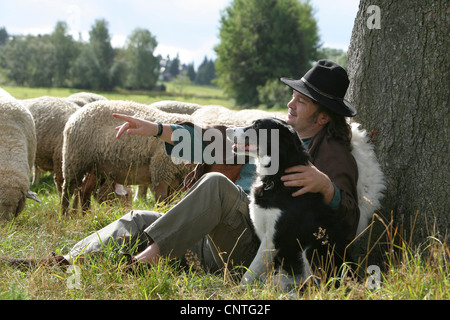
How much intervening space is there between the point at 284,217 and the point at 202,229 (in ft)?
1.86

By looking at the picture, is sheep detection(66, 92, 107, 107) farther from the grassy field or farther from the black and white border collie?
the black and white border collie

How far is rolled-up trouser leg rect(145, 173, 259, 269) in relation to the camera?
10.5ft

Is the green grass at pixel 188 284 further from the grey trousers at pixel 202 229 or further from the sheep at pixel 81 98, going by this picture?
the sheep at pixel 81 98

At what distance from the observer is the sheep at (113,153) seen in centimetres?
625

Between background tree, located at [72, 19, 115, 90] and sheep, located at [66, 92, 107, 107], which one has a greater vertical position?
background tree, located at [72, 19, 115, 90]

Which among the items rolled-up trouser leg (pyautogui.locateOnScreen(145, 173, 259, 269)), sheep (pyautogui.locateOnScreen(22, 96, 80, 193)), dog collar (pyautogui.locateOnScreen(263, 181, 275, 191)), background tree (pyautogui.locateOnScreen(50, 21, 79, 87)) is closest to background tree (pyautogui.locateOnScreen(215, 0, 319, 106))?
background tree (pyautogui.locateOnScreen(50, 21, 79, 87))

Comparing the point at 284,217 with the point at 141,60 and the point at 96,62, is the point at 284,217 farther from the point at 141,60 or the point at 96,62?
the point at 141,60

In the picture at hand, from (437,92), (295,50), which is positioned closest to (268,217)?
(437,92)

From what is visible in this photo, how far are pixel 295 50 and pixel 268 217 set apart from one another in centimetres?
4858

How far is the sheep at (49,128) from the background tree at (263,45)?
41424 millimetres

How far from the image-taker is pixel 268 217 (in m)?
3.07

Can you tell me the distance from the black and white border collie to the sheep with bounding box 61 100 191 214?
316 cm

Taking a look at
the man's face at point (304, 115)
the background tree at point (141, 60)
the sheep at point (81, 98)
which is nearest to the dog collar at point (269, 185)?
the man's face at point (304, 115)
